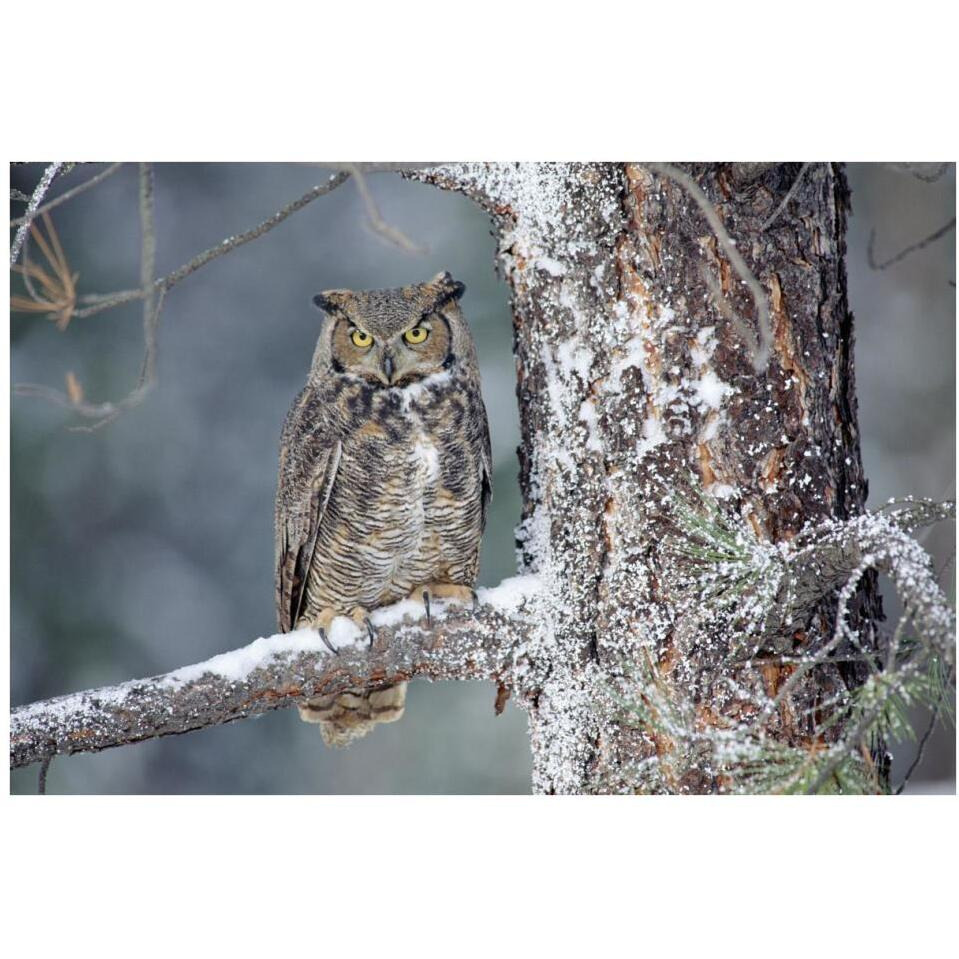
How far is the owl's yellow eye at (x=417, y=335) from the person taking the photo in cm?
216

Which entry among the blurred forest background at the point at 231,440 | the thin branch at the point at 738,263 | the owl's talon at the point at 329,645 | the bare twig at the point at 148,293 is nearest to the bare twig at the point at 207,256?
the bare twig at the point at 148,293

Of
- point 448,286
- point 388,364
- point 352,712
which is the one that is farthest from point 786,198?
point 352,712

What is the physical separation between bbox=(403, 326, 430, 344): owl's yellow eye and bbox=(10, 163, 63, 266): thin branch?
30.6 inches

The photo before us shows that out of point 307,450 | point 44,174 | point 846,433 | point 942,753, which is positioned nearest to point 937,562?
point 846,433

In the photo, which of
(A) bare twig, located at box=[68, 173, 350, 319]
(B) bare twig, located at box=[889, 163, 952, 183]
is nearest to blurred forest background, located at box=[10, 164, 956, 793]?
(B) bare twig, located at box=[889, 163, 952, 183]

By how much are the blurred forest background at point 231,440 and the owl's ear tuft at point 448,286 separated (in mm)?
457

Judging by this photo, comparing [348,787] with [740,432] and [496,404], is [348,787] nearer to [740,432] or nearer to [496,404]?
[496,404]

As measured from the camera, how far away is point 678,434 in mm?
1730

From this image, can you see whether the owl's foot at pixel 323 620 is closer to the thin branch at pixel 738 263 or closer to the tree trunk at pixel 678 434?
the tree trunk at pixel 678 434

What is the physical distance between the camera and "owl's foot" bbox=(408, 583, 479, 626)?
6.87ft

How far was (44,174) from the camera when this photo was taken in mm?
1927

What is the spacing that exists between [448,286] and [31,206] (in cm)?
87

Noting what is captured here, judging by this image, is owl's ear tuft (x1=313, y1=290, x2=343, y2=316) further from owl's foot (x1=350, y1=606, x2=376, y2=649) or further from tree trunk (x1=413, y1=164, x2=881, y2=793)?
owl's foot (x1=350, y1=606, x2=376, y2=649)
